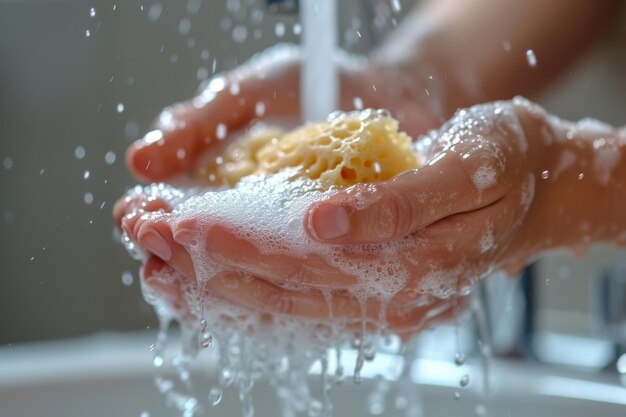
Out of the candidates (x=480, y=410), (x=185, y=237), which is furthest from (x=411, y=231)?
(x=480, y=410)

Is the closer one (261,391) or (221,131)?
(221,131)

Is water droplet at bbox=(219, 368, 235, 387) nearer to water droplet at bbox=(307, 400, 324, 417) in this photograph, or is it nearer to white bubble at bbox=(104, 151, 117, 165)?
water droplet at bbox=(307, 400, 324, 417)

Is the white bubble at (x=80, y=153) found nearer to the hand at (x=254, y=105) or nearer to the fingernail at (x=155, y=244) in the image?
the hand at (x=254, y=105)

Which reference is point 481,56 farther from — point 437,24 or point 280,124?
point 280,124

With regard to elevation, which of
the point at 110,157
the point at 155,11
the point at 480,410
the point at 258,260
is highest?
the point at 155,11

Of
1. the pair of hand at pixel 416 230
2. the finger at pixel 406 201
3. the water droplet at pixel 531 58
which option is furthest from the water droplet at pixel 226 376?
the water droplet at pixel 531 58

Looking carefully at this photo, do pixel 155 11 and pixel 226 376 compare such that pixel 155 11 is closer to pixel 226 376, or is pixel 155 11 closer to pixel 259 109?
pixel 259 109

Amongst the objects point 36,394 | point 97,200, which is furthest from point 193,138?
point 36,394
